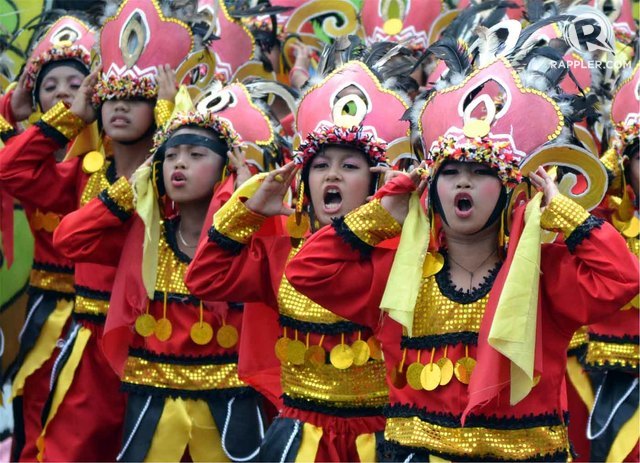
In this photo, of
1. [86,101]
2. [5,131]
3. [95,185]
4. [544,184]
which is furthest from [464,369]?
[5,131]

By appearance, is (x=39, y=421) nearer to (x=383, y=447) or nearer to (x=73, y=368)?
(x=73, y=368)

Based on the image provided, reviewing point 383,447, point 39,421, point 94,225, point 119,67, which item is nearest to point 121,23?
point 119,67

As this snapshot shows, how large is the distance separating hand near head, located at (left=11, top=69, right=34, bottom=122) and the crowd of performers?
0.9 inches

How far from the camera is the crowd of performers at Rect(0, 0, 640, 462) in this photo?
14.0ft

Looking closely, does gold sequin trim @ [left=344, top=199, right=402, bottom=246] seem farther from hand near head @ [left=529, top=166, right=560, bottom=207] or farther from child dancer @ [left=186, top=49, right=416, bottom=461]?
hand near head @ [left=529, top=166, right=560, bottom=207]

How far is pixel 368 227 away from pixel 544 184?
2.07ft

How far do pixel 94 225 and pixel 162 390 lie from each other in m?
0.78

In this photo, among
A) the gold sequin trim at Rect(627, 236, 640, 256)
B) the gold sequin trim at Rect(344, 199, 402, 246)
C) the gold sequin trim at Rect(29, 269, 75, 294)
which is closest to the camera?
the gold sequin trim at Rect(344, 199, 402, 246)

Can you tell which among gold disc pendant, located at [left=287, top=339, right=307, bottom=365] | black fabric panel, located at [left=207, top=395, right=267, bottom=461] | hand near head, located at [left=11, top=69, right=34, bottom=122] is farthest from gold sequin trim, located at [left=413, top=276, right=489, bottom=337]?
hand near head, located at [left=11, top=69, right=34, bottom=122]

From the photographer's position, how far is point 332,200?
16.2 feet

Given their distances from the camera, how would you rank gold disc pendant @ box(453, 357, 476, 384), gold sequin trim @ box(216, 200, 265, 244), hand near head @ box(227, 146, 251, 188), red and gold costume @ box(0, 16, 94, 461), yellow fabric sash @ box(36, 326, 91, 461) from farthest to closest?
red and gold costume @ box(0, 16, 94, 461) → yellow fabric sash @ box(36, 326, 91, 461) → hand near head @ box(227, 146, 251, 188) → gold sequin trim @ box(216, 200, 265, 244) → gold disc pendant @ box(453, 357, 476, 384)

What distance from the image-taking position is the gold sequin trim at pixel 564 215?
4.19 meters

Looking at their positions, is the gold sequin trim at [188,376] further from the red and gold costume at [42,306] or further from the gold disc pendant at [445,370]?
the gold disc pendant at [445,370]

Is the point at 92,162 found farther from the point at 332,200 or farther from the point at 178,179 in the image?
the point at 332,200
